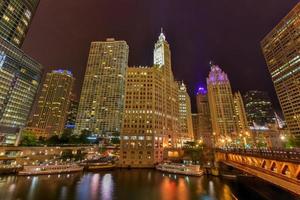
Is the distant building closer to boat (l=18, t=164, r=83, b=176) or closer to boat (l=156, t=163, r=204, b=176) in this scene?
boat (l=18, t=164, r=83, b=176)

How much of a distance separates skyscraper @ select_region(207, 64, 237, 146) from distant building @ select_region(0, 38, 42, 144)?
180640 mm

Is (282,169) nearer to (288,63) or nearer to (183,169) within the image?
(183,169)

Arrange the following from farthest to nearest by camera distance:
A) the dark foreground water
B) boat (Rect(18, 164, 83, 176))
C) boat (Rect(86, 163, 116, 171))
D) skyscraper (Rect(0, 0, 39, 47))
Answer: skyscraper (Rect(0, 0, 39, 47)) < boat (Rect(86, 163, 116, 171)) < boat (Rect(18, 164, 83, 176)) < the dark foreground water

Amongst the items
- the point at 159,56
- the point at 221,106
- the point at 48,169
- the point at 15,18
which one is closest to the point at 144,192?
the point at 48,169

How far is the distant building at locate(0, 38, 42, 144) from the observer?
114 m

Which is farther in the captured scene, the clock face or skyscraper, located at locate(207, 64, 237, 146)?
skyscraper, located at locate(207, 64, 237, 146)

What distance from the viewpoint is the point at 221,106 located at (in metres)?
177

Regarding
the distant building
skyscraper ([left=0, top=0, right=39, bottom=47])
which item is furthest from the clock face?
skyscraper ([left=0, top=0, right=39, bottom=47])

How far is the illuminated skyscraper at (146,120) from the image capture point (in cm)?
9500

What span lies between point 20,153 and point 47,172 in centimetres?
→ 2192

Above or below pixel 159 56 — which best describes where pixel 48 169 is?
below

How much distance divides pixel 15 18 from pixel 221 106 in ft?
693

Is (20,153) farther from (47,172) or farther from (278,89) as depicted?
(278,89)

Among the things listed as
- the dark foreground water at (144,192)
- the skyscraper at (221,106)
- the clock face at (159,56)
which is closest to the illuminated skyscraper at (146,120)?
the clock face at (159,56)
